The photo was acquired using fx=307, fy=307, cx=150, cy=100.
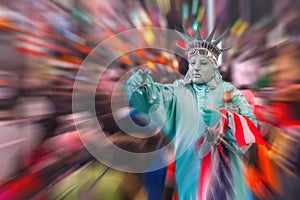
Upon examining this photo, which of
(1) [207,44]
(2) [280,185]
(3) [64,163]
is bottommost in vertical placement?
(2) [280,185]

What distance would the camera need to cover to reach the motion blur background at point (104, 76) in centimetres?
79

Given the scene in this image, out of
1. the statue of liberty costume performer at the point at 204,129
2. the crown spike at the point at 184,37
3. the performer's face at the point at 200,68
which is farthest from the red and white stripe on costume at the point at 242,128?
the crown spike at the point at 184,37

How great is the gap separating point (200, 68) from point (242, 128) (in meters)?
0.21

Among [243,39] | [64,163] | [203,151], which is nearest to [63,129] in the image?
[64,163]

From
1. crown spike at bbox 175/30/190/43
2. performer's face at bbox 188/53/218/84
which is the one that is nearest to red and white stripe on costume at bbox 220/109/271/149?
performer's face at bbox 188/53/218/84

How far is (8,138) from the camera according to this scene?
776 mm

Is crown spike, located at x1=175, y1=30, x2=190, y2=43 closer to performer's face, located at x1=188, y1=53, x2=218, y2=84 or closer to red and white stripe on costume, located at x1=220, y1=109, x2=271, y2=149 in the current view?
performer's face, located at x1=188, y1=53, x2=218, y2=84

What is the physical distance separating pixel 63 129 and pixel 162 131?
0.27m

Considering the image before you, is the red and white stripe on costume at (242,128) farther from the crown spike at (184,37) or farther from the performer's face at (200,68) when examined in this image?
the crown spike at (184,37)

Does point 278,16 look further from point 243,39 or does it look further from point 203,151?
point 203,151

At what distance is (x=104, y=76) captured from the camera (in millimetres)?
833

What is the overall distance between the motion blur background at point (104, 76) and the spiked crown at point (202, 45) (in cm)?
2

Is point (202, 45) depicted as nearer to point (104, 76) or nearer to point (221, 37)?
Answer: point (221, 37)

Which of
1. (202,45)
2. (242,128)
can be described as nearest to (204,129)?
(242,128)
